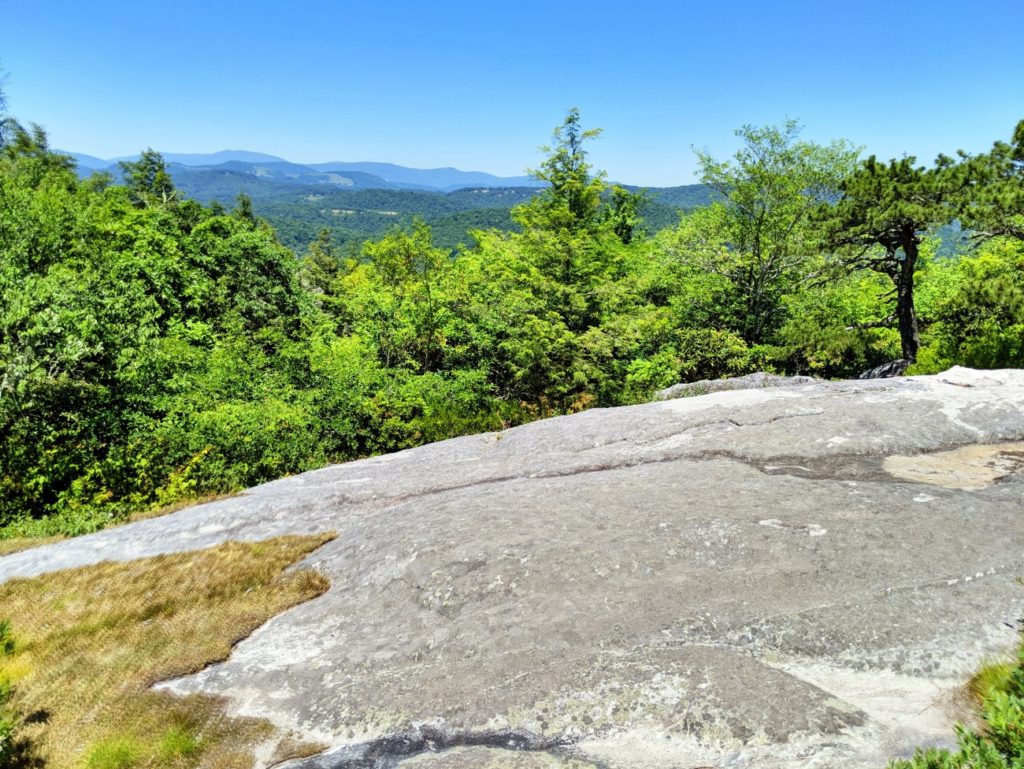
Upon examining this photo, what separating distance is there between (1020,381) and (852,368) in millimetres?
15892

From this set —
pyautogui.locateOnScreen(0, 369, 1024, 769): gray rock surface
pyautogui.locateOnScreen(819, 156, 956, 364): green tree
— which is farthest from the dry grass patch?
pyautogui.locateOnScreen(819, 156, 956, 364): green tree

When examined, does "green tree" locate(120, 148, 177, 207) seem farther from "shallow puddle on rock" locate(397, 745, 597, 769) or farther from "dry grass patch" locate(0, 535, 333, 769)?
"shallow puddle on rock" locate(397, 745, 597, 769)

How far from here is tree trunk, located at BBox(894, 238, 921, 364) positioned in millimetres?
25766

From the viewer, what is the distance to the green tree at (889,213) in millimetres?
21422

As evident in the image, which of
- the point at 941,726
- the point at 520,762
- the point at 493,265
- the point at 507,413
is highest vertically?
the point at 493,265

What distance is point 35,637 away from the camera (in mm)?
9906

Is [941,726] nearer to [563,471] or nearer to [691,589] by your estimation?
[691,589]

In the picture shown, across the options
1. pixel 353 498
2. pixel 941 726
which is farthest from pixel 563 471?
pixel 941 726

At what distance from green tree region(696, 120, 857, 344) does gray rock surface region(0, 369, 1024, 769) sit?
20.2 m

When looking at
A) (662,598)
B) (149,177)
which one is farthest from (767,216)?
(149,177)

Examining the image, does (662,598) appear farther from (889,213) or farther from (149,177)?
(149,177)

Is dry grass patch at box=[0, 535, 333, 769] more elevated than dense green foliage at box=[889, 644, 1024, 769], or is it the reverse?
dense green foliage at box=[889, 644, 1024, 769]

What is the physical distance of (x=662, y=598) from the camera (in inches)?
329

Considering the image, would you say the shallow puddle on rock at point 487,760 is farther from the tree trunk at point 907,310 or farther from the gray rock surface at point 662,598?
the tree trunk at point 907,310
